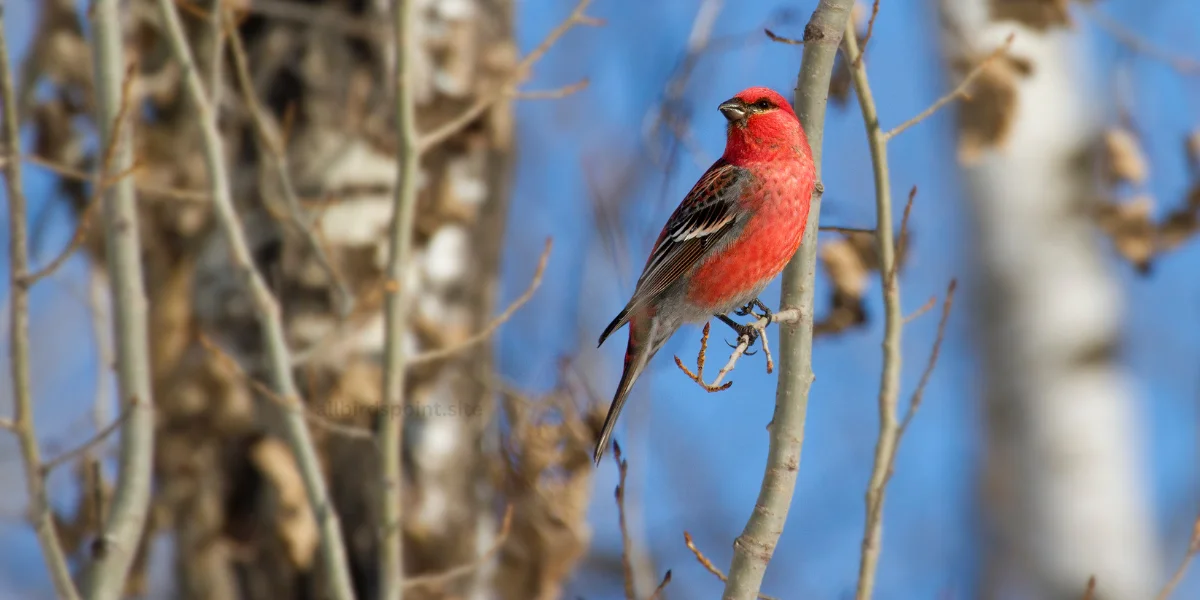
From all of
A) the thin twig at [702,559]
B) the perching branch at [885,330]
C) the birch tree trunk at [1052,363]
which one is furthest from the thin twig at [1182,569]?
the birch tree trunk at [1052,363]

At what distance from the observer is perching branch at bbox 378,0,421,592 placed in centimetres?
352

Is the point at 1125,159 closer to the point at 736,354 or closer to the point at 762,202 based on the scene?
the point at 762,202

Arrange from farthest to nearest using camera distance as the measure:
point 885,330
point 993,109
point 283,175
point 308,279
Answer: point 308,279 → point 993,109 → point 283,175 → point 885,330

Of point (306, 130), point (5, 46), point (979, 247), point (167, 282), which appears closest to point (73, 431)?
point (167, 282)

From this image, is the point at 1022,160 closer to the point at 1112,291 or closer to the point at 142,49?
the point at 1112,291

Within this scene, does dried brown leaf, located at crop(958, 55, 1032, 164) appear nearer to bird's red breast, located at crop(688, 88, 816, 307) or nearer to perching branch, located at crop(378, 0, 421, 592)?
bird's red breast, located at crop(688, 88, 816, 307)

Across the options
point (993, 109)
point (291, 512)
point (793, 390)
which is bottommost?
point (291, 512)

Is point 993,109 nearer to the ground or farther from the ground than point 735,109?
farther from the ground

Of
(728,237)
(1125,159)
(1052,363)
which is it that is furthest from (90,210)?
(1052,363)

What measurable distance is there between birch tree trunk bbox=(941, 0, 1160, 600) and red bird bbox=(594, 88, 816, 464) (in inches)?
113

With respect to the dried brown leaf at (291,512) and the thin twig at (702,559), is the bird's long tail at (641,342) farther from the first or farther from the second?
the dried brown leaf at (291,512)

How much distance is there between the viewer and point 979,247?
6.83 metres

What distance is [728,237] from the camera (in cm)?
330

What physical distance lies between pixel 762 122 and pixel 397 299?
1.19 metres
